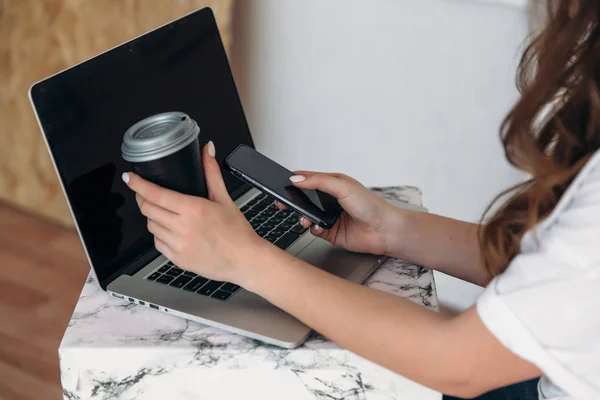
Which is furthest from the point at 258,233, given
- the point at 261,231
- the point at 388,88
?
the point at 388,88

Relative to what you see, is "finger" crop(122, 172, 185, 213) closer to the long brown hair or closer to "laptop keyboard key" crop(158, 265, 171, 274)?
"laptop keyboard key" crop(158, 265, 171, 274)

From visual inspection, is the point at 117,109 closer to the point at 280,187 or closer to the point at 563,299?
the point at 280,187

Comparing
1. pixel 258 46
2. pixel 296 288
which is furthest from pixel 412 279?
pixel 258 46

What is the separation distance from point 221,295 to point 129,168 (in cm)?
18

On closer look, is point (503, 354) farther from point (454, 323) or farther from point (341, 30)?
point (341, 30)

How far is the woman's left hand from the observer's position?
0.69 metres

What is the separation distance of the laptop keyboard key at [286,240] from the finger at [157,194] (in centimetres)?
20

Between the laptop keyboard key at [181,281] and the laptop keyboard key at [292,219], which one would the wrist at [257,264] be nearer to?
the laptop keyboard key at [181,281]

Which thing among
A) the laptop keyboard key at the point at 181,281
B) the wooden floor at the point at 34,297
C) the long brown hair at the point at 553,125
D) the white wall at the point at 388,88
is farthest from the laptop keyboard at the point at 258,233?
the wooden floor at the point at 34,297

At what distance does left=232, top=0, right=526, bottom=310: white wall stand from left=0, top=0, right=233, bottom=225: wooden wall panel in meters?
0.14

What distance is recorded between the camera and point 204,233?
2.26 ft

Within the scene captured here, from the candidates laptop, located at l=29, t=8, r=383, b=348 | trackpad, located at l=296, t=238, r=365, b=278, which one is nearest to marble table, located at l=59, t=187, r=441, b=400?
laptop, located at l=29, t=8, r=383, b=348

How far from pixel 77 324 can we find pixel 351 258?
310 mm

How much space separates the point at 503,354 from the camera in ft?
1.92
